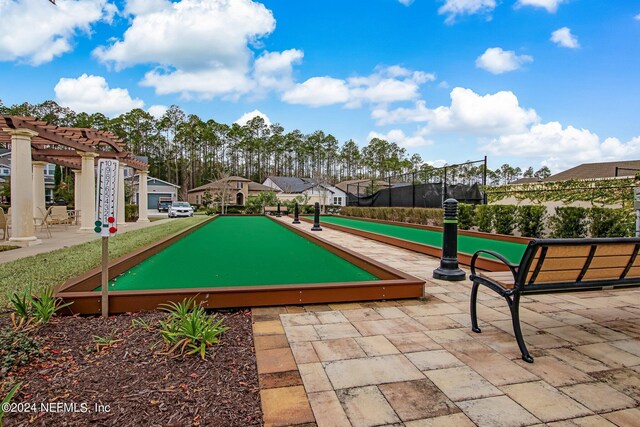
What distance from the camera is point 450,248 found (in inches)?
193

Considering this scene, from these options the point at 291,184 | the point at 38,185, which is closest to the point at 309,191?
the point at 291,184

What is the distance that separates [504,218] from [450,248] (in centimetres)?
623

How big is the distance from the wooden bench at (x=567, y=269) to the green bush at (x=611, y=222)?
18.9 ft

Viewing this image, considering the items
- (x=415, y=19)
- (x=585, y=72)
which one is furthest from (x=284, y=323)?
(x=415, y=19)

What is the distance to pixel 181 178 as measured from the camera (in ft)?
198

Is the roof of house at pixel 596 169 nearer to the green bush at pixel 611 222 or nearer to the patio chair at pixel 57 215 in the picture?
the green bush at pixel 611 222

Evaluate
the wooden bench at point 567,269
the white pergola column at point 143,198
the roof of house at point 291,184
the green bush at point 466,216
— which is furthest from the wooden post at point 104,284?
the roof of house at point 291,184

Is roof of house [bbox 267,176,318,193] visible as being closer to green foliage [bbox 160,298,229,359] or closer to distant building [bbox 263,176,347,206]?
distant building [bbox 263,176,347,206]

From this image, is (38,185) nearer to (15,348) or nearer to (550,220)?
(15,348)

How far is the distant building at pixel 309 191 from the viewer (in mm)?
45719

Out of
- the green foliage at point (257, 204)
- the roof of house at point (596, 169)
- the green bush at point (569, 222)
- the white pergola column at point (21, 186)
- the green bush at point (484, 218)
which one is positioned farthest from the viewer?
the roof of house at point (596, 169)

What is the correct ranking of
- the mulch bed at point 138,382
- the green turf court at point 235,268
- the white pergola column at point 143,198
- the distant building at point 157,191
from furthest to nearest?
1. the distant building at point 157,191
2. the white pergola column at point 143,198
3. the green turf court at point 235,268
4. the mulch bed at point 138,382

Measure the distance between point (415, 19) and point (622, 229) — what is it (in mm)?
10619

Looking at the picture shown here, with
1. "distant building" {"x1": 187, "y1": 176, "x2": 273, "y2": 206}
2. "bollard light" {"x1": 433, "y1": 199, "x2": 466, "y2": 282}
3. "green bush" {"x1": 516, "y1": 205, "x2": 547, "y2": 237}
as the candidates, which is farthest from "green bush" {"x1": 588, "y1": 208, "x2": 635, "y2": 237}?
"distant building" {"x1": 187, "y1": 176, "x2": 273, "y2": 206}
